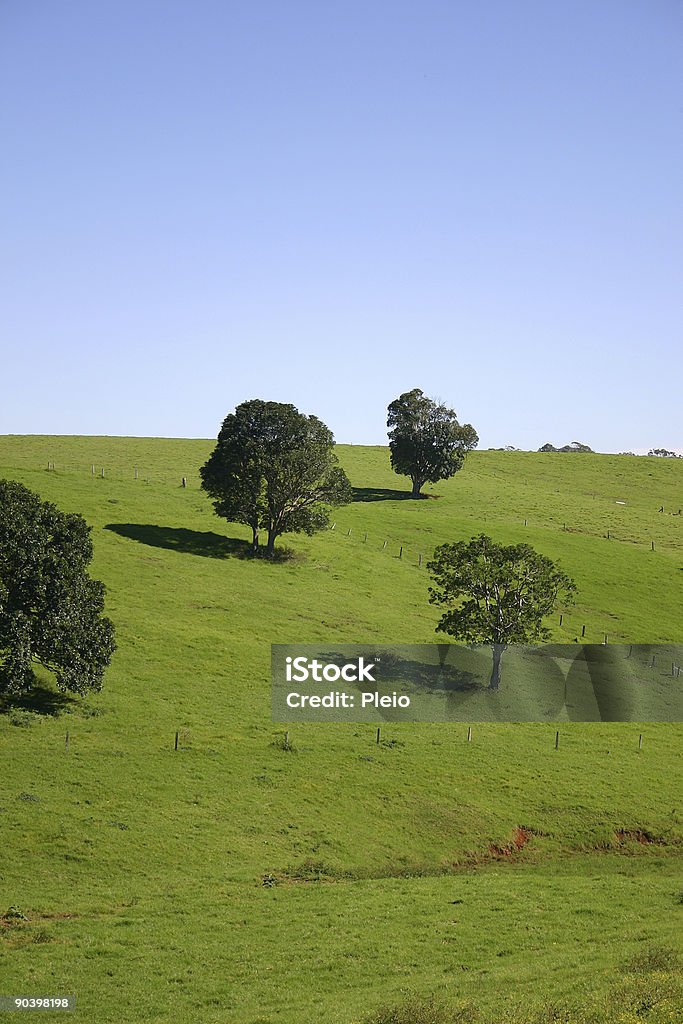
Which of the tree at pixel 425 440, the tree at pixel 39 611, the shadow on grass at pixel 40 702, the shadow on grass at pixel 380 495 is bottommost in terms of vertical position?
the shadow on grass at pixel 40 702

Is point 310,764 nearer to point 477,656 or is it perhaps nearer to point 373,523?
point 477,656

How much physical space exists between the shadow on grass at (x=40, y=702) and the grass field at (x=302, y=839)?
202mm

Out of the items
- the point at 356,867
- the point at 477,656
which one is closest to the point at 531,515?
the point at 477,656

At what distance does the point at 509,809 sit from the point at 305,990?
20667 millimetres

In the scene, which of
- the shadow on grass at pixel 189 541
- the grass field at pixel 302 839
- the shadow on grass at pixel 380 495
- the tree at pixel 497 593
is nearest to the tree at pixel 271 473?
the shadow on grass at pixel 189 541

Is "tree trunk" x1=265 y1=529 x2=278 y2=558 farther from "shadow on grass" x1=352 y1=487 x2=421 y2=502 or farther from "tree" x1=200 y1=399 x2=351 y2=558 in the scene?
"shadow on grass" x1=352 y1=487 x2=421 y2=502

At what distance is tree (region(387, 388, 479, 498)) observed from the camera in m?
126

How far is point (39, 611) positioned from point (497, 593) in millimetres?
32190

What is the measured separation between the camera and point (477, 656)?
71.3 meters

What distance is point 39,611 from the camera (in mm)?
50312

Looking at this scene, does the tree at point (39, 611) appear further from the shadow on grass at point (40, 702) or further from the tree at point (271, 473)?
the tree at point (271, 473)

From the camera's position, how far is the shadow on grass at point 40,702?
50.3m

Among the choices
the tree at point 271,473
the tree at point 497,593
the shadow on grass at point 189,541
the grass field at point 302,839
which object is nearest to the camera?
the grass field at point 302,839

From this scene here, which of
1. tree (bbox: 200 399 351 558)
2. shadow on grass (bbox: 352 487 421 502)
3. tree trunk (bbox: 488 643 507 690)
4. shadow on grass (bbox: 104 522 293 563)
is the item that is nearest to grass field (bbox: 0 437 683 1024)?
shadow on grass (bbox: 104 522 293 563)
